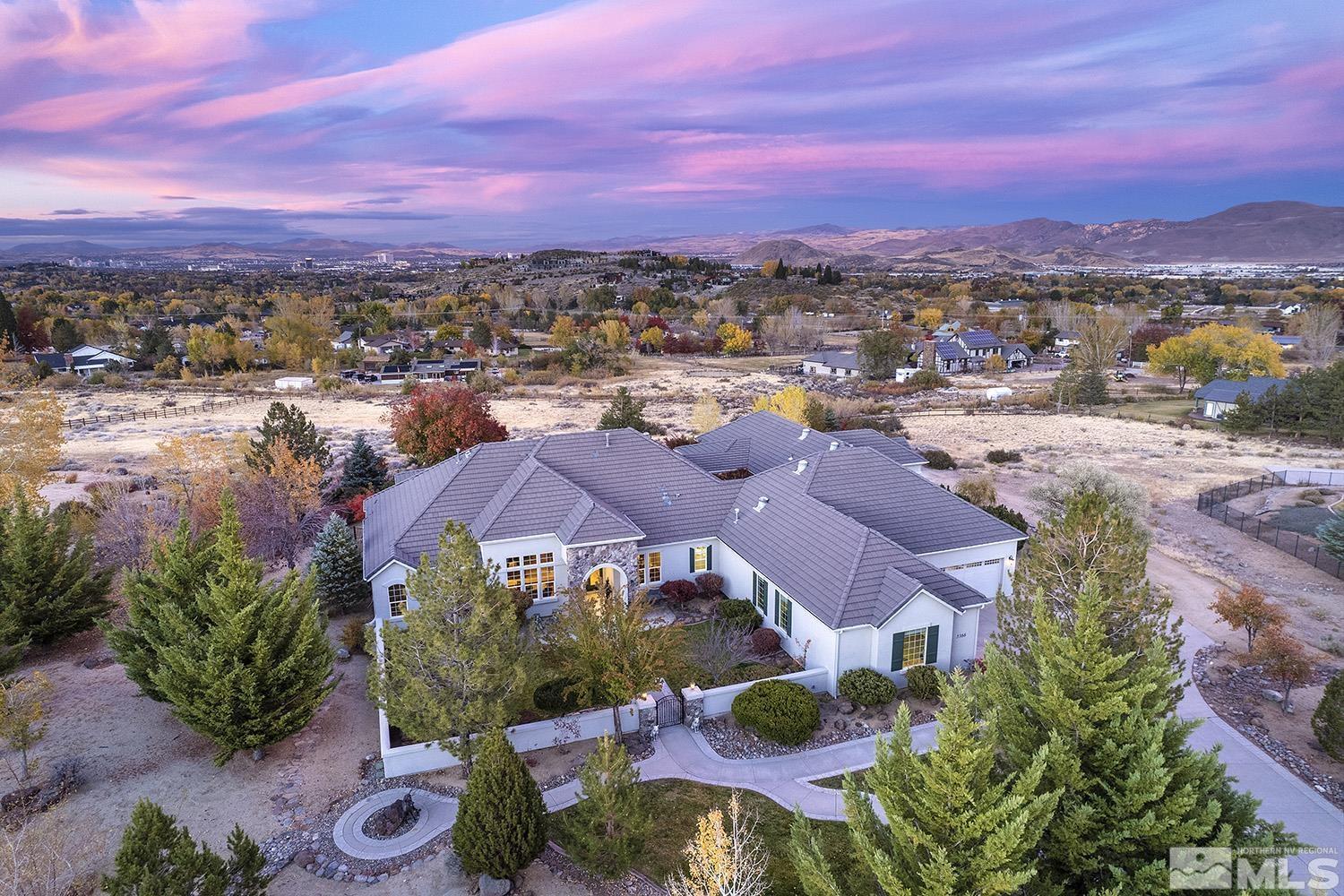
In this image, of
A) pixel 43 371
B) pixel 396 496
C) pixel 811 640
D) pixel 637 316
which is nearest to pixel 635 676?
pixel 811 640

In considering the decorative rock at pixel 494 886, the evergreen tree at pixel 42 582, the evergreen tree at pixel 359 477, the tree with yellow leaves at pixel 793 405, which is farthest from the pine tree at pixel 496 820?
the tree with yellow leaves at pixel 793 405

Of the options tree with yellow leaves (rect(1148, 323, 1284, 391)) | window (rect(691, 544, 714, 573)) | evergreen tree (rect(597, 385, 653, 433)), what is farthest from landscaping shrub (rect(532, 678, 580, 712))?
tree with yellow leaves (rect(1148, 323, 1284, 391))

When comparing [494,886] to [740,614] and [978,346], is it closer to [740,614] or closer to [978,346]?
[740,614]

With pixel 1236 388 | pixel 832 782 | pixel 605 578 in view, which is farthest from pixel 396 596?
pixel 1236 388

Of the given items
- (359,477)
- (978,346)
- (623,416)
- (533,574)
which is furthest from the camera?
(978,346)

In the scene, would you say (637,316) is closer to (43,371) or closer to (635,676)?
(43,371)

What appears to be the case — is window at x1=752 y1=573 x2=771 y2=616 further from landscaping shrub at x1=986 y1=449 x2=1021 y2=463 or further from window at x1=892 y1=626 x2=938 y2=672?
landscaping shrub at x1=986 y1=449 x2=1021 y2=463
